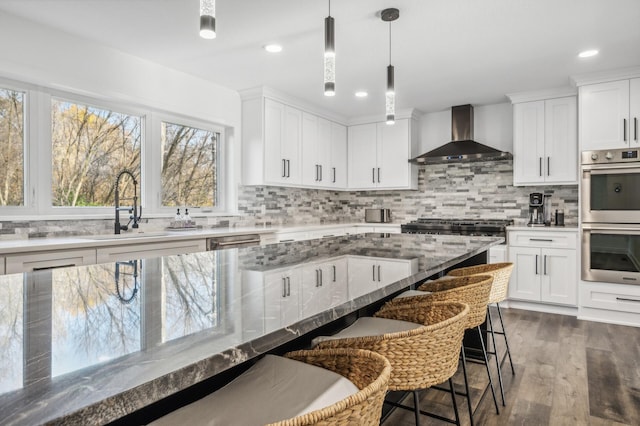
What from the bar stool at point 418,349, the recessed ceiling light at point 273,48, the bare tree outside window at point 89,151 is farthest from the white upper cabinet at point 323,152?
the bar stool at point 418,349

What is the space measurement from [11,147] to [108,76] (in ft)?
2.96

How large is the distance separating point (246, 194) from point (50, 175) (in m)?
1.95

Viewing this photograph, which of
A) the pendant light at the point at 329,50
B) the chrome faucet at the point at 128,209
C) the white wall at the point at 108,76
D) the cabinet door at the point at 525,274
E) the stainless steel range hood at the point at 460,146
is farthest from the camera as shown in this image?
the stainless steel range hood at the point at 460,146

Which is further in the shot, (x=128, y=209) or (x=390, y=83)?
(x=128, y=209)

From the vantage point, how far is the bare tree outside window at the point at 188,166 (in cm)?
397

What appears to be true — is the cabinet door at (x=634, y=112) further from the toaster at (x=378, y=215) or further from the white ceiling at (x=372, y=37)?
the toaster at (x=378, y=215)

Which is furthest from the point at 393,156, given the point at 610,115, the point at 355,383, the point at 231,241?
the point at 355,383

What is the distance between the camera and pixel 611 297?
3.83 m

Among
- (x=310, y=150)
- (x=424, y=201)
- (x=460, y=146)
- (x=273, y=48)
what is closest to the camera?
(x=273, y=48)

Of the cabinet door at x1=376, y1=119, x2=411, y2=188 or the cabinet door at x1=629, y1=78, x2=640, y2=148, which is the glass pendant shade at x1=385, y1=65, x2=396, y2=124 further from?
the cabinet door at x1=376, y1=119, x2=411, y2=188

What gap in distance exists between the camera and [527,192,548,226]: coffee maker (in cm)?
457

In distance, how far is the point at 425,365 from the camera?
1.16 metres

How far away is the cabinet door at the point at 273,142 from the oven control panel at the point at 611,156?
3064mm

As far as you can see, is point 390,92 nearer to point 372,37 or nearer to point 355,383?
point 372,37
